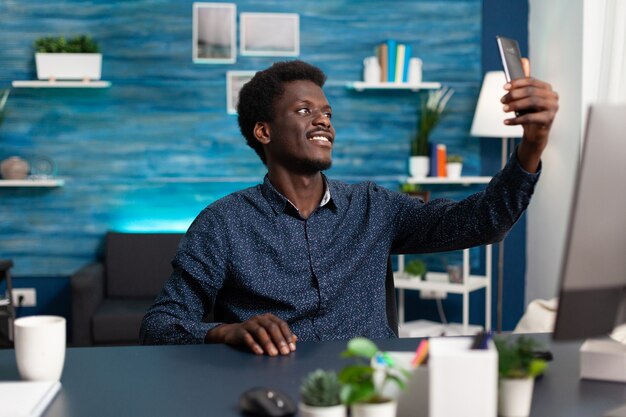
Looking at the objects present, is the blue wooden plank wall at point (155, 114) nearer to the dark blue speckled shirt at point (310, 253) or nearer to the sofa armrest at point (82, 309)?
the sofa armrest at point (82, 309)

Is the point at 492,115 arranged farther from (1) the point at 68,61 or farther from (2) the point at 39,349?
(2) the point at 39,349

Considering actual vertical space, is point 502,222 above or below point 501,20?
below

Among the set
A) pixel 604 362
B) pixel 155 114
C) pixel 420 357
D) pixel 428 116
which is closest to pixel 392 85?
pixel 428 116

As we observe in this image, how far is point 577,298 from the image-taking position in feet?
3.53

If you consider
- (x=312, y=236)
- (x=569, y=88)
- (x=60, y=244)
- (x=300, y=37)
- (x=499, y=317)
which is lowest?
(x=499, y=317)

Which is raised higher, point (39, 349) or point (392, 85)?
point (392, 85)

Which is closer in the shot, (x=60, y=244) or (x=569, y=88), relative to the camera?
(x=569, y=88)

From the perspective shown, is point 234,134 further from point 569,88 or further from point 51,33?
point 569,88

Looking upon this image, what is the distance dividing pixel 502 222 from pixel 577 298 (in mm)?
867

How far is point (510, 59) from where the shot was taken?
1475 millimetres

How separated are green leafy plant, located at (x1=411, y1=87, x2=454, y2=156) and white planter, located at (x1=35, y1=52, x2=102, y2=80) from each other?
189 centimetres

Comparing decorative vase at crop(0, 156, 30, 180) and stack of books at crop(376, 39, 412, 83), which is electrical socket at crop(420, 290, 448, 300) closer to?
stack of books at crop(376, 39, 412, 83)

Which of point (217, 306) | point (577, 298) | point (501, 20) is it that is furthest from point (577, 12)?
point (577, 298)

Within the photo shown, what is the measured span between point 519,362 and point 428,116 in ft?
12.7
